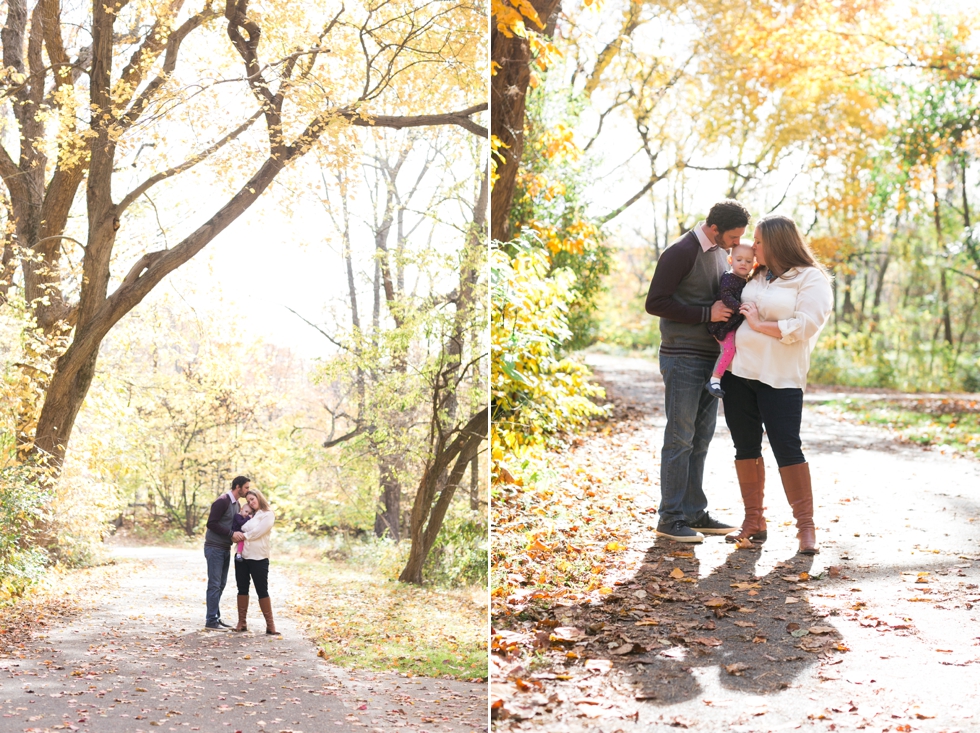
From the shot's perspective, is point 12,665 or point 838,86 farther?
point 838,86

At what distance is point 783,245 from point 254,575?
223cm

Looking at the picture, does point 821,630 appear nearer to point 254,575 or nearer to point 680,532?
point 680,532

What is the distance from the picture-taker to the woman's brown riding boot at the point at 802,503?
2979 mm

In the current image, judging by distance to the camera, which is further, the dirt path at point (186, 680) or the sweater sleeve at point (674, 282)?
the sweater sleeve at point (674, 282)

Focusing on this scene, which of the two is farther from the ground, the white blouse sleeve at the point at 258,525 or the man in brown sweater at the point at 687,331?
the man in brown sweater at the point at 687,331

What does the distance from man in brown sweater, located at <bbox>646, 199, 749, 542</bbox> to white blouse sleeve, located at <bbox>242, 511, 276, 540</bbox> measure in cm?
149

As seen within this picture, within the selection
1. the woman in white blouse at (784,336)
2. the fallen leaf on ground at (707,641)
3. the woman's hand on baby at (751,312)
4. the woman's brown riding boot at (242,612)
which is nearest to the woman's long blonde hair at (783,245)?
the woman in white blouse at (784,336)

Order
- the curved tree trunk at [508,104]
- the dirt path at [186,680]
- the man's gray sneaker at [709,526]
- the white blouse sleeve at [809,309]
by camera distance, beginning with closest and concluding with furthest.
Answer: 1. the dirt path at [186,680]
2. the white blouse sleeve at [809,309]
3. the man's gray sneaker at [709,526]
4. the curved tree trunk at [508,104]

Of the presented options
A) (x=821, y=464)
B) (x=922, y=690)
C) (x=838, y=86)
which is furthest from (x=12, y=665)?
(x=838, y=86)

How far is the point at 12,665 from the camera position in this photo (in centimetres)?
229

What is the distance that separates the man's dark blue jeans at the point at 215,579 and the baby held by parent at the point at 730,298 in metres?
1.83

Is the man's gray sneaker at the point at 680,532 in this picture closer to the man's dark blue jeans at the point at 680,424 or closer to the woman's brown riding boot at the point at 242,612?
the man's dark blue jeans at the point at 680,424

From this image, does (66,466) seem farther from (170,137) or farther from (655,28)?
(655,28)

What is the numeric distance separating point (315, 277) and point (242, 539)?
2.98 ft
